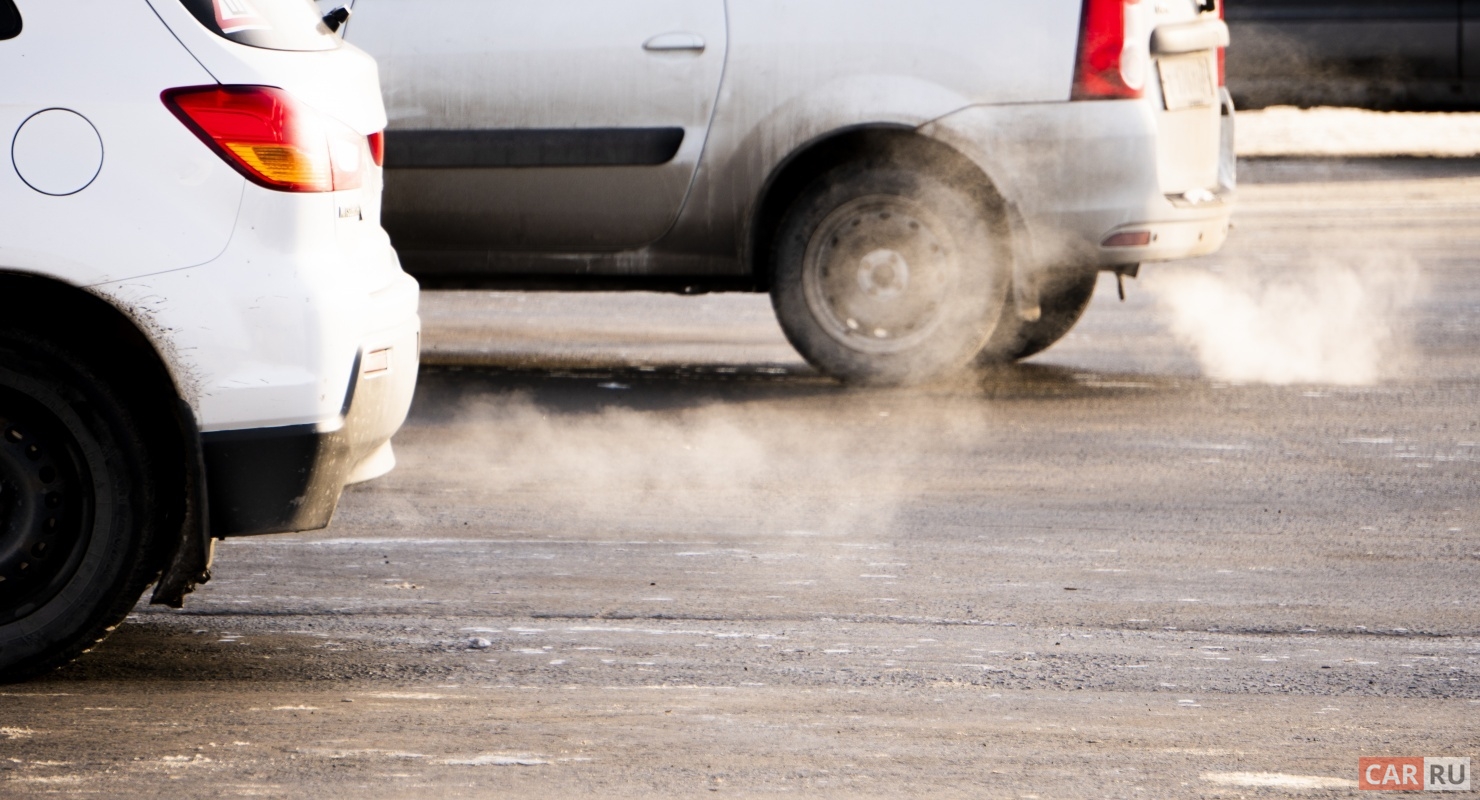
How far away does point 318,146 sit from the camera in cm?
477

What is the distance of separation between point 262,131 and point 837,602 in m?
1.90

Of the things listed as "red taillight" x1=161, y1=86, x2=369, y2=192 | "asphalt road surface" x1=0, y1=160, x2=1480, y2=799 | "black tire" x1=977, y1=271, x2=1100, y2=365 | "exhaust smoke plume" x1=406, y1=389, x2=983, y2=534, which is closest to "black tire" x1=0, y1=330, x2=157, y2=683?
"asphalt road surface" x1=0, y1=160, x2=1480, y2=799

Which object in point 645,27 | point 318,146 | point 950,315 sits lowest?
point 950,315

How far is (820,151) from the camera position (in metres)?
8.96

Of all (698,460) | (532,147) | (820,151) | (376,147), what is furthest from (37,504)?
(820,151)

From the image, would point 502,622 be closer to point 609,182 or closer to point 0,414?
point 0,414

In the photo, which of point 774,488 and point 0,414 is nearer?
point 0,414

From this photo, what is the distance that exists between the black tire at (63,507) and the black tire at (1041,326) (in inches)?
210

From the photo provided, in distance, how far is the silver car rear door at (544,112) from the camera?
8.80 m

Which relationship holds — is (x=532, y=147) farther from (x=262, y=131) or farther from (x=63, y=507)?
(x=63, y=507)

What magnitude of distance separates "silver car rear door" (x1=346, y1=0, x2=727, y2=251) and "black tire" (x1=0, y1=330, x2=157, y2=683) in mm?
4270

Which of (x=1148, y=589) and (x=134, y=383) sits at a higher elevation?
(x=134, y=383)

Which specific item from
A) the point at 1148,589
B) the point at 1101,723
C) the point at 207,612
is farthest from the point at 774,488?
the point at 1101,723

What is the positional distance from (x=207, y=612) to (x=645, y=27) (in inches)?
156
